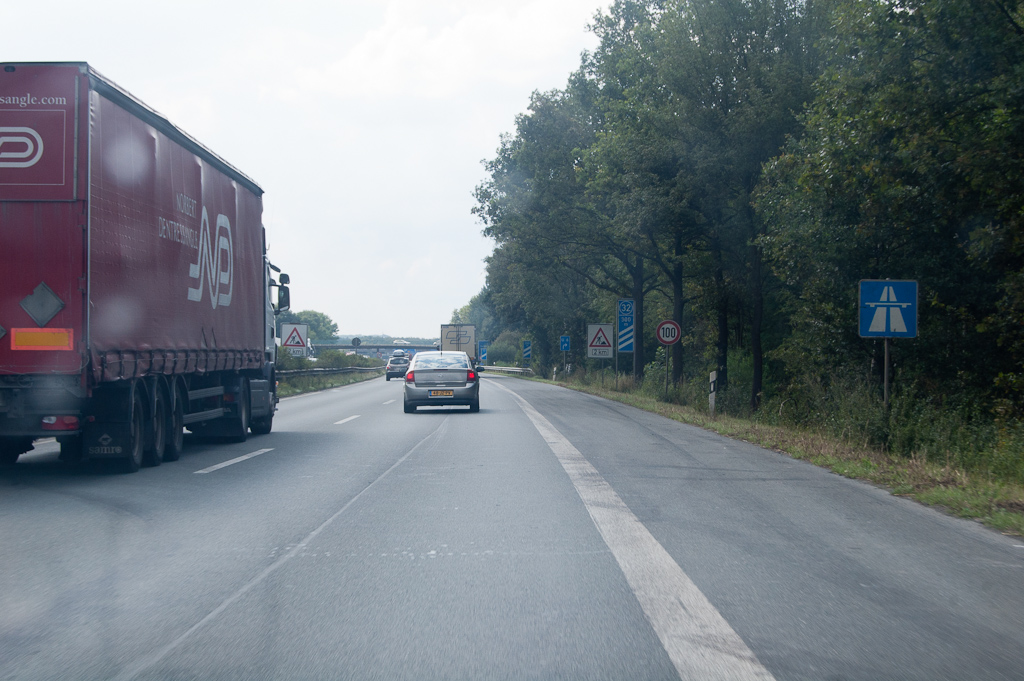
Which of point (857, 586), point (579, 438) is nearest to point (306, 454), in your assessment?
point (579, 438)

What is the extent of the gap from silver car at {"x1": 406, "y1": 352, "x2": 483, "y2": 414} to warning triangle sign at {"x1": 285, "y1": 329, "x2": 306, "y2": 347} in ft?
53.7

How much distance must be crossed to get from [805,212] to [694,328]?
19.8 metres

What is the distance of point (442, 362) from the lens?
22359 millimetres

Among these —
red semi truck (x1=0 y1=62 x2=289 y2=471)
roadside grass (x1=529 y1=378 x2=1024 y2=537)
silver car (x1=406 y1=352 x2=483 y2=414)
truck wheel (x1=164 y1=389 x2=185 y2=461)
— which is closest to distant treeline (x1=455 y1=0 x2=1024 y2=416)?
roadside grass (x1=529 y1=378 x2=1024 y2=537)

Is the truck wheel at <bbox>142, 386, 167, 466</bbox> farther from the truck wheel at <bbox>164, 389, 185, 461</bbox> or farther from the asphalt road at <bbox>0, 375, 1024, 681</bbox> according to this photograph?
the asphalt road at <bbox>0, 375, 1024, 681</bbox>

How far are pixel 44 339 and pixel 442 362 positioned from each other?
1372 cm

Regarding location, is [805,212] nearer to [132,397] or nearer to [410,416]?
[410,416]

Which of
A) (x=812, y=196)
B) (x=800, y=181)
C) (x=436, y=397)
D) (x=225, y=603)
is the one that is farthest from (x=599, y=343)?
→ (x=225, y=603)

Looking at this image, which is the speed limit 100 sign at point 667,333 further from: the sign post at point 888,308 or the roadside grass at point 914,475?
the sign post at point 888,308

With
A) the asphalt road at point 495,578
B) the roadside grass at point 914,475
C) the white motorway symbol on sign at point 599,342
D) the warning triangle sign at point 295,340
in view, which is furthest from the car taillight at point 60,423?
the warning triangle sign at point 295,340

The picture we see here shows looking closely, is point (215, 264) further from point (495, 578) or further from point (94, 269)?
point (495, 578)

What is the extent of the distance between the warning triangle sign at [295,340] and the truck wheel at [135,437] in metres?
27.1

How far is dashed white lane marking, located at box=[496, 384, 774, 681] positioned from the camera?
153 inches

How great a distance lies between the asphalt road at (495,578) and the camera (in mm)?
4000
